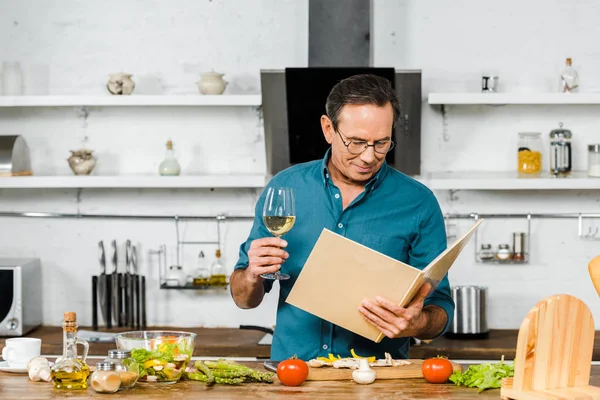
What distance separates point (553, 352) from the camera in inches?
72.3

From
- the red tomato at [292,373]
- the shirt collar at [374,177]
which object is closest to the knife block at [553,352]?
the red tomato at [292,373]

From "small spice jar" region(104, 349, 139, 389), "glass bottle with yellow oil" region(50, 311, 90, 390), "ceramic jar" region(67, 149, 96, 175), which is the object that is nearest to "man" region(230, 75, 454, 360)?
"small spice jar" region(104, 349, 139, 389)

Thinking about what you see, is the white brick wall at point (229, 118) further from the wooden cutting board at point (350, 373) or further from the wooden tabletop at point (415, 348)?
the wooden cutting board at point (350, 373)

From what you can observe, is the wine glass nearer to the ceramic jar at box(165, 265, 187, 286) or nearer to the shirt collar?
the shirt collar

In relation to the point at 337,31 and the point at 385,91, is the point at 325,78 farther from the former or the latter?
the point at 385,91

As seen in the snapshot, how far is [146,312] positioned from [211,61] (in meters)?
1.36

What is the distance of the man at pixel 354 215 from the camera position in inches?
92.7

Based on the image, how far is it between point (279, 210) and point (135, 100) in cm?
216

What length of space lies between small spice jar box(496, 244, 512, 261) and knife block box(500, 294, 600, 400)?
2.36 m

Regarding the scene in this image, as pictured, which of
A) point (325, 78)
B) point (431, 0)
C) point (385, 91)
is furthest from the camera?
point (431, 0)

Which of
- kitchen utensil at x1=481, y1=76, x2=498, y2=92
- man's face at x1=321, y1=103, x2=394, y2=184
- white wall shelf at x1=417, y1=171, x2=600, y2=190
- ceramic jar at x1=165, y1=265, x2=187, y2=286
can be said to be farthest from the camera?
ceramic jar at x1=165, y1=265, x2=187, y2=286

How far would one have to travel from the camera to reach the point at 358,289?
214cm

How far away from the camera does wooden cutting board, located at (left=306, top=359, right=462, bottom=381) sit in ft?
6.98

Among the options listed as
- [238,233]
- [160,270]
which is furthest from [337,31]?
[160,270]
